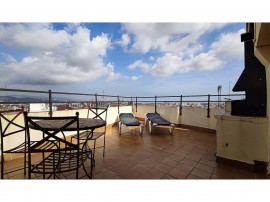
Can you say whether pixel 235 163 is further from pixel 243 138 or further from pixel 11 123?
pixel 11 123

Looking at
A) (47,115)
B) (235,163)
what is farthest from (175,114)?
(47,115)

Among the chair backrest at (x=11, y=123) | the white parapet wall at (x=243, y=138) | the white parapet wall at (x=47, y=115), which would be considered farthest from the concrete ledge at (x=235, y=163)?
the white parapet wall at (x=47, y=115)

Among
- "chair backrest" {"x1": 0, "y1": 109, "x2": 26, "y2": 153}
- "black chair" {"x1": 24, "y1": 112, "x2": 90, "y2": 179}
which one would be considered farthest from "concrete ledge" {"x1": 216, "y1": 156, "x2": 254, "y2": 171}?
"chair backrest" {"x1": 0, "y1": 109, "x2": 26, "y2": 153}

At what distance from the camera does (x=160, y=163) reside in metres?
2.11

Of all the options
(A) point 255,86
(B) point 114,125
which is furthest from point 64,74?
(A) point 255,86

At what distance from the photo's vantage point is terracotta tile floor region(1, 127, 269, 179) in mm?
1760

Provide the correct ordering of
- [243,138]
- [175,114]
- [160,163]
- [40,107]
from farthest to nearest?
[175,114] → [40,107] → [160,163] → [243,138]

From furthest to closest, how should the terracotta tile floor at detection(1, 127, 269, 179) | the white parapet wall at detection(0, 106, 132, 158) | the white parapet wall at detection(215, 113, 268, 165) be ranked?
the white parapet wall at detection(0, 106, 132, 158) → the white parapet wall at detection(215, 113, 268, 165) → the terracotta tile floor at detection(1, 127, 269, 179)

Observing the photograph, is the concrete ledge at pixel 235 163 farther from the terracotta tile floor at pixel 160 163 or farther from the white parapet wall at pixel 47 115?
the white parapet wall at pixel 47 115

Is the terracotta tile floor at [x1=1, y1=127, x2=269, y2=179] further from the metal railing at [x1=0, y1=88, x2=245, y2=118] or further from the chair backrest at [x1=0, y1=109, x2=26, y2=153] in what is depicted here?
the metal railing at [x1=0, y1=88, x2=245, y2=118]
